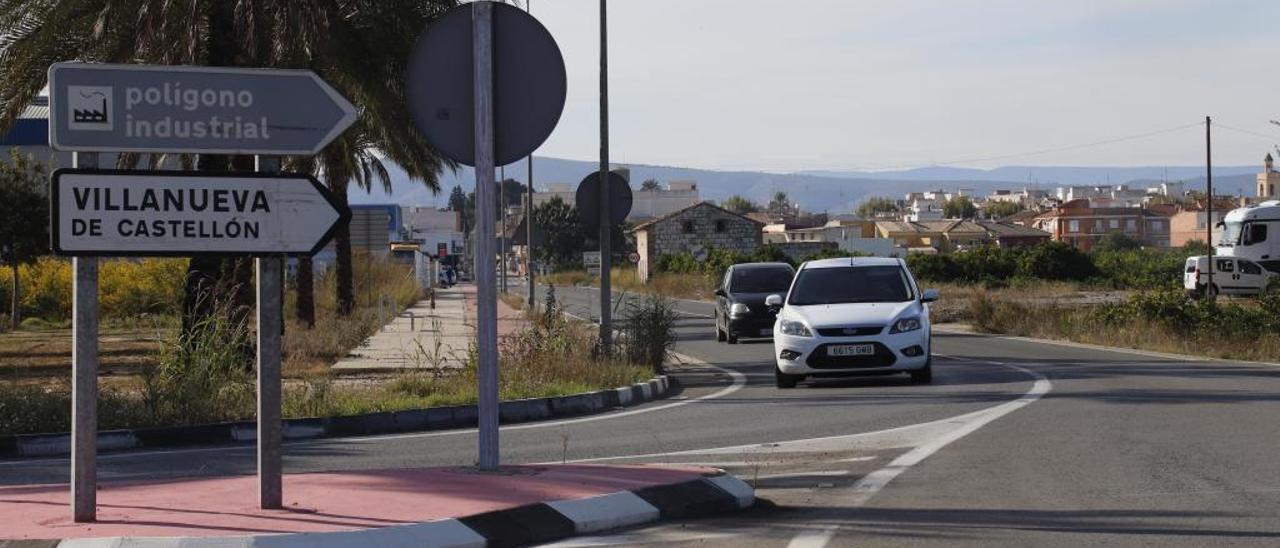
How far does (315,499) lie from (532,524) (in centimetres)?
125

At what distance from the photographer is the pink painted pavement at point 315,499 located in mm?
7215

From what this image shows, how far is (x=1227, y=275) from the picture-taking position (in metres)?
57.9

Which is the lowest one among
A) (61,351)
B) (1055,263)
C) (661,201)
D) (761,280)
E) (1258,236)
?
(61,351)

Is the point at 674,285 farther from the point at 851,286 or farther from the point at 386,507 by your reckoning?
the point at 386,507

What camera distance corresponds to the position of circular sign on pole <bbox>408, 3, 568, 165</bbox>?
336 inches

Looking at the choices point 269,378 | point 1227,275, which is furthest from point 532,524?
point 1227,275

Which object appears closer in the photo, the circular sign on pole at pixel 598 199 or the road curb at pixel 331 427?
the road curb at pixel 331 427

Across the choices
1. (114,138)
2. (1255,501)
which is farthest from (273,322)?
(1255,501)

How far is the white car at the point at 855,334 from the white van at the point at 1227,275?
4145 centimetres

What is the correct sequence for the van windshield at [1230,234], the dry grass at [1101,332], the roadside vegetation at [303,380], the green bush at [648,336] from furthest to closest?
the van windshield at [1230,234] → the dry grass at [1101,332] → the green bush at [648,336] → the roadside vegetation at [303,380]

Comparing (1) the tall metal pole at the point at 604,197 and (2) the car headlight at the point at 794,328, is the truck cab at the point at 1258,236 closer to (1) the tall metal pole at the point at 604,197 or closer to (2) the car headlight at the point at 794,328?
(1) the tall metal pole at the point at 604,197

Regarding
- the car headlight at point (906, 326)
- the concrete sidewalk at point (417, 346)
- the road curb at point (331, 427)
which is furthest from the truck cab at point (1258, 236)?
the road curb at point (331, 427)

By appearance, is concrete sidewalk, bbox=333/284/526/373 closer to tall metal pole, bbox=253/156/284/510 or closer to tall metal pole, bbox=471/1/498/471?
tall metal pole, bbox=471/1/498/471

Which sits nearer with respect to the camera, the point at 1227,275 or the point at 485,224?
the point at 485,224
